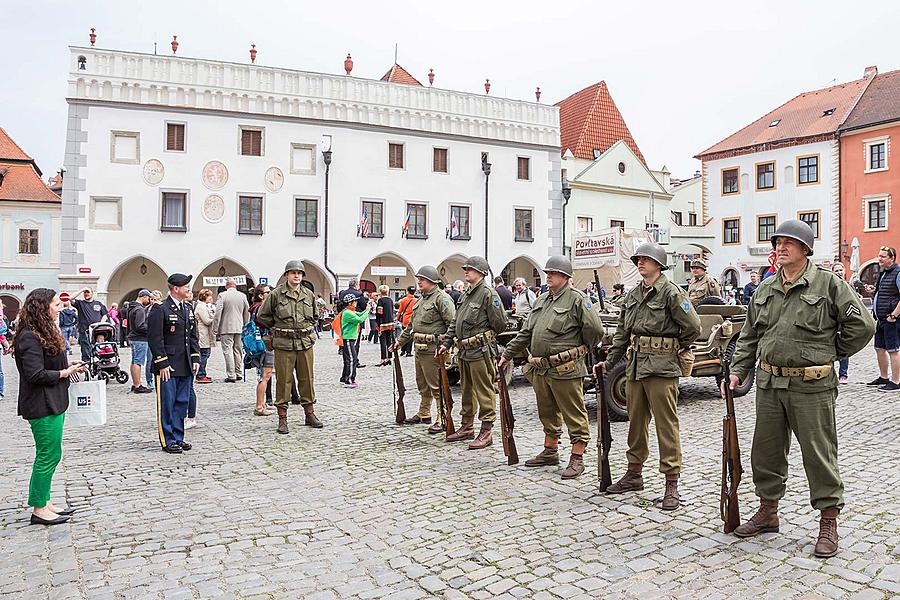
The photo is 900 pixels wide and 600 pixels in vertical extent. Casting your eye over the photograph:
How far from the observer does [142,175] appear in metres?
28.1

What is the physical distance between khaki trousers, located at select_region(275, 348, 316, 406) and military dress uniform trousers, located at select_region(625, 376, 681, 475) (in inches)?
A: 173

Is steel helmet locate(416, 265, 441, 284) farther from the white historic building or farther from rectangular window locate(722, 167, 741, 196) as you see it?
rectangular window locate(722, 167, 741, 196)

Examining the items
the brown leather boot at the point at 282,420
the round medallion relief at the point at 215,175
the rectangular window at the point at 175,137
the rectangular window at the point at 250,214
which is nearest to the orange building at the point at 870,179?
the rectangular window at the point at 250,214

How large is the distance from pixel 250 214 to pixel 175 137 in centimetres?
403

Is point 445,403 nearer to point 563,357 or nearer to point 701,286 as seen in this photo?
point 563,357

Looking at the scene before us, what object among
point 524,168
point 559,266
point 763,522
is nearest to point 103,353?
point 559,266

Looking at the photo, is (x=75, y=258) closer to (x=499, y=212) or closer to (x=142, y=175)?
(x=142, y=175)

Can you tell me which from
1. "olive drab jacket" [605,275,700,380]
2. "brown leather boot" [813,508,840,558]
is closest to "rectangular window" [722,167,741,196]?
"olive drab jacket" [605,275,700,380]

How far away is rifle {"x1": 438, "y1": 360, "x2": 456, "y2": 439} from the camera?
8352 millimetres

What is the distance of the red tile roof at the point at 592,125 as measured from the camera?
133 ft

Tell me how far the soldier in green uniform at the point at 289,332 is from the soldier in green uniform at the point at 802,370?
5.45 metres

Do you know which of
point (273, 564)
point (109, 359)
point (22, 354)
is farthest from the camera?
point (109, 359)

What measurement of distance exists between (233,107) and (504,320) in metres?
24.6

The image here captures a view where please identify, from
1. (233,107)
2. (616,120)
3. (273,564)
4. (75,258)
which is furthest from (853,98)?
(273,564)
